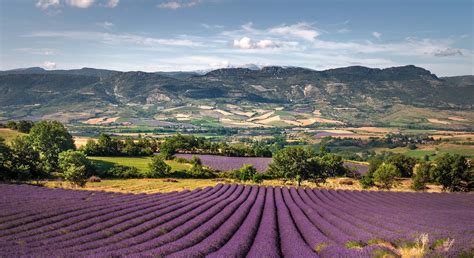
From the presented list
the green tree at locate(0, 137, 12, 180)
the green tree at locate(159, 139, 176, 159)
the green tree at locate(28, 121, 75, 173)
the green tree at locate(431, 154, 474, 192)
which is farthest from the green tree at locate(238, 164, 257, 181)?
the green tree at locate(0, 137, 12, 180)

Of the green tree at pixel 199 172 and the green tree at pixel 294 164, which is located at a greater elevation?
the green tree at pixel 294 164

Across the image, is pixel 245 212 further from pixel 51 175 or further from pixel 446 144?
pixel 446 144

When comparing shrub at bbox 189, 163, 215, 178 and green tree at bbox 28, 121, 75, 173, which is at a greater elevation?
green tree at bbox 28, 121, 75, 173

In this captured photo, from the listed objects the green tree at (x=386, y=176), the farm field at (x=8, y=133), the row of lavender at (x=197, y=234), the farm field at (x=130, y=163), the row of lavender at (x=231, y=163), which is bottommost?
the row of lavender at (x=231, y=163)

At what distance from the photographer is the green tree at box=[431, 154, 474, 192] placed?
5250cm

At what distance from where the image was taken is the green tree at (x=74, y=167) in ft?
149

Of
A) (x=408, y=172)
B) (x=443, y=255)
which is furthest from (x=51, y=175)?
(x=408, y=172)

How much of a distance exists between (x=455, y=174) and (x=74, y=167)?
5338cm

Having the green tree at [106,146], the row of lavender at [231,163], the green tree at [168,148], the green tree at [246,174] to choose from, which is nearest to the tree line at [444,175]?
the green tree at [246,174]

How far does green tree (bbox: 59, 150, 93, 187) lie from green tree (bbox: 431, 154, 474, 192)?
165 ft

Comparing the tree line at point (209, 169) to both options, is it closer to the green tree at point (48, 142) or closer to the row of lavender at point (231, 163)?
the green tree at point (48, 142)

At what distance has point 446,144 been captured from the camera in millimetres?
130000

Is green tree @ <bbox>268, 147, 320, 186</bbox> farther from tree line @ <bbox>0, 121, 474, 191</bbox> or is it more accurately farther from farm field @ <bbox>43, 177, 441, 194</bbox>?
farm field @ <bbox>43, 177, 441, 194</bbox>

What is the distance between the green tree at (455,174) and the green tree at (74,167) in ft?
165
